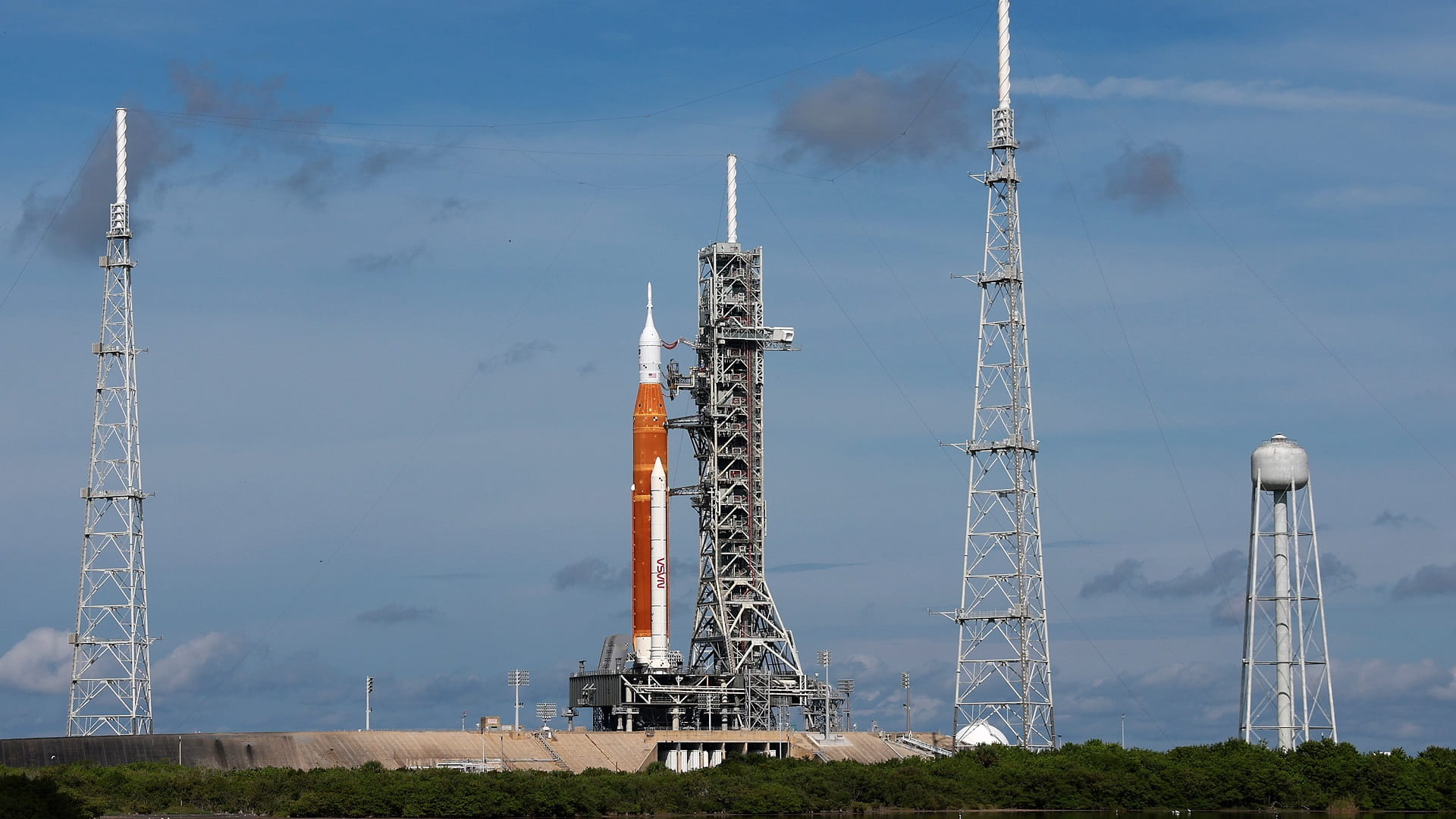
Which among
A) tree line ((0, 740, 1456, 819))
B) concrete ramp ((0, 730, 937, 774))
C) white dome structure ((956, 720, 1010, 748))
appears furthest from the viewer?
white dome structure ((956, 720, 1010, 748))

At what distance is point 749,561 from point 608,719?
34.8 ft

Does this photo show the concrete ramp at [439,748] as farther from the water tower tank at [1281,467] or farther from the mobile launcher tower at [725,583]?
the water tower tank at [1281,467]

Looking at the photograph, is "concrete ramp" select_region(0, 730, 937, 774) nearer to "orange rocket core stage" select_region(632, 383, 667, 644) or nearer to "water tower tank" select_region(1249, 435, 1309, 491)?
"orange rocket core stage" select_region(632, 383, 667, 644)

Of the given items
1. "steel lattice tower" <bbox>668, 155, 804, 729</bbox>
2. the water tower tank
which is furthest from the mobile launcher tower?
the water tower tank

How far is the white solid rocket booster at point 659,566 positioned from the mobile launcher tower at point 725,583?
85mm

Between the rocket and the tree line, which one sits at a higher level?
the rocket

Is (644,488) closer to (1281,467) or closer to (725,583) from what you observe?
(725,583)

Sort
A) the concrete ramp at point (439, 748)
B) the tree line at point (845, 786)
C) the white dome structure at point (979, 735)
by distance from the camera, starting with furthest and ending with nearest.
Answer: the white dome structure at point (979, 735) → the concrete ramp at point (439, 748) → the tree line at point (845, 786)

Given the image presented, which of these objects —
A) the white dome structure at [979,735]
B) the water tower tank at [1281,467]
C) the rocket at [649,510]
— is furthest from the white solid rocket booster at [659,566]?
the water tower tank at [1281,467]

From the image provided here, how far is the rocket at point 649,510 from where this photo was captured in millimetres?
109062

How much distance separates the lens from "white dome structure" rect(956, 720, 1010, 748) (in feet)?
348

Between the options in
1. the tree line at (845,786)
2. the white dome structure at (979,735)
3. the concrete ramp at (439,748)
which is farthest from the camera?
the white dome structure at (979,735)

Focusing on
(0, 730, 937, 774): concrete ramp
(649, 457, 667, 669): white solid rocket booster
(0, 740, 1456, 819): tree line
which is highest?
(649, 457, 667, 669): white solid rocket booster

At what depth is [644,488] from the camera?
111 metres
